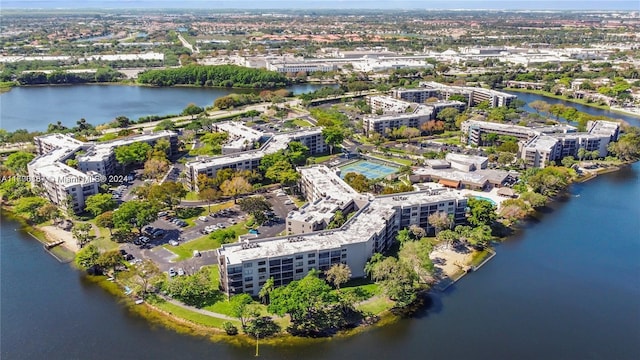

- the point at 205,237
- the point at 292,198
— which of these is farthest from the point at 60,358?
the point at 292,198

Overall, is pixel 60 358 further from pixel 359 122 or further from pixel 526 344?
pixel 359 122

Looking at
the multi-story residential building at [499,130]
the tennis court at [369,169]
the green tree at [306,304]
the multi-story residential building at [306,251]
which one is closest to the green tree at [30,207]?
the multi-story residential building at [306,251]

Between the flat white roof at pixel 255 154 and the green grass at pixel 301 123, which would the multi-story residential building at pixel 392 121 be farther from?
the flat white roof at pixel 255 154

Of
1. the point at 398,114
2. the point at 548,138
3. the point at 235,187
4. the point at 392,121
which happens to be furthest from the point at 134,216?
the point at 548,138

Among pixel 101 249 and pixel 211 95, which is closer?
pixel 101 249

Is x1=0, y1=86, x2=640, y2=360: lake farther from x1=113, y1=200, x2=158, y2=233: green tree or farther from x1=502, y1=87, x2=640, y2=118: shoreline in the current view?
x1=502, y1=87, x2=640, y2=118: shoreline

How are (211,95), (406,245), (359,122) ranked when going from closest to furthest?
(406,245) < (359,122) < (211,95)
